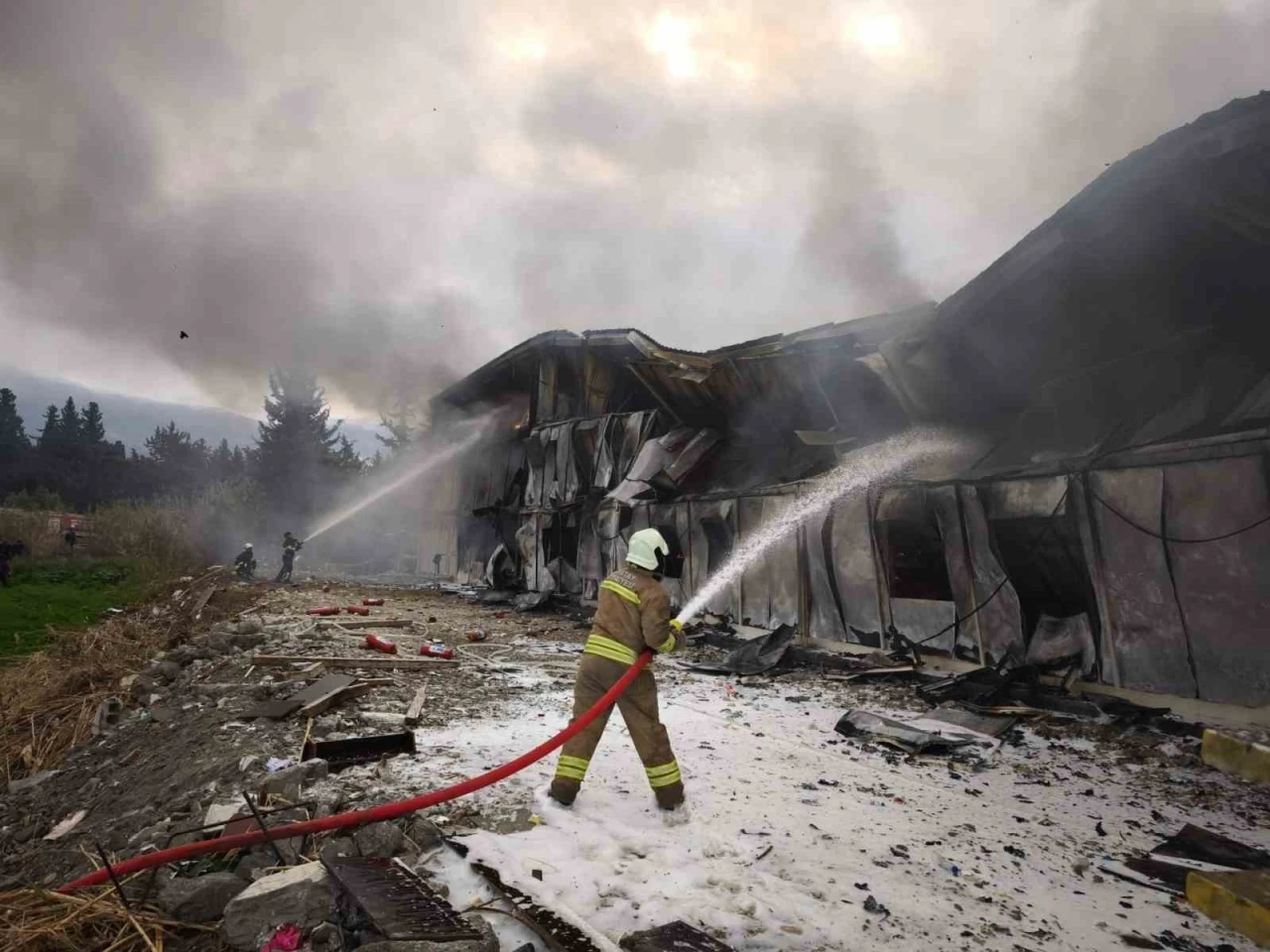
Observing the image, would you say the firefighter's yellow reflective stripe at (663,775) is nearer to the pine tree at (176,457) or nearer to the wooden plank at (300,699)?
the wooden plank at (300,699)

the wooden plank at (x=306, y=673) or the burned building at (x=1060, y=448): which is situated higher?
the burned building at (x=1060, y=448)

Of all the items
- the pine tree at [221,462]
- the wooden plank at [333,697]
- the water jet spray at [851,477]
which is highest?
the pine tree at [221,462]

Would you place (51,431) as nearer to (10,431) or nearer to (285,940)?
(10,431)

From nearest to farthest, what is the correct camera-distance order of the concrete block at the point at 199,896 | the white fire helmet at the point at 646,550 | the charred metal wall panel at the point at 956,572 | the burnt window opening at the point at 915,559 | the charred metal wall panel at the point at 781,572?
the concrete block at the point at 199,896
the white fire helmet at the point at 646,550
the charred metal wall panel at the point at 956,572
the burnt window opening at the point at 915,559
the charred metal wall panel at the point at 781,572

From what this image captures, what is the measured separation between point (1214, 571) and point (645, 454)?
9.04 m

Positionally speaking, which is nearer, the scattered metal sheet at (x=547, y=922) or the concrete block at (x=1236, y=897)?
the concrete block at (x=1236, y=897)

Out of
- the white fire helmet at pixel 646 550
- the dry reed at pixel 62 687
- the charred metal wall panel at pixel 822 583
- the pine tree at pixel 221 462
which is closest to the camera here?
the white fire helmet at pixel 646 550

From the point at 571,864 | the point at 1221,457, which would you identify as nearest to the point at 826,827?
the point at 571,864

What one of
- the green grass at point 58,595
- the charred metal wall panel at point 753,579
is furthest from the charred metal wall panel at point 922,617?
the green grass at point 58,595

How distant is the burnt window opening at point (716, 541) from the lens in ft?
38.2

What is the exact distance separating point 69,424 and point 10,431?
13.4ft

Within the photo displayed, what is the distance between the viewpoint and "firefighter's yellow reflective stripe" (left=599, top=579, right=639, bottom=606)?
14.0 ft

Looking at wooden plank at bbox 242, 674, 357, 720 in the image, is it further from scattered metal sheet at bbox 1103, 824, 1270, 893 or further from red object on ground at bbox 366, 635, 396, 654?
scattered metal sheet at bbox 1103, 824, 1270, 893

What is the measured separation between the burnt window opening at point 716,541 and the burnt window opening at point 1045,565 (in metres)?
4.81
